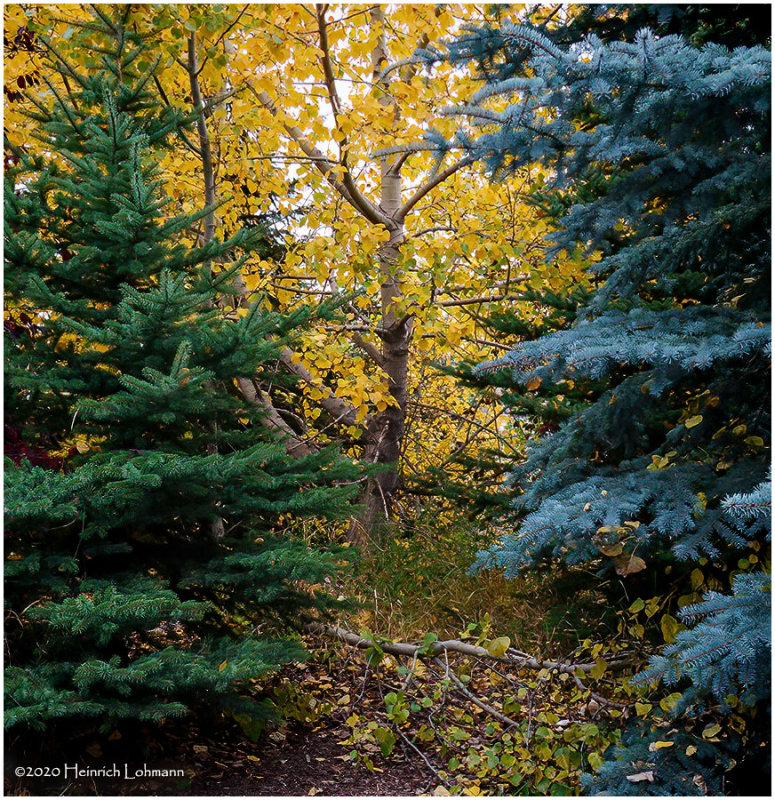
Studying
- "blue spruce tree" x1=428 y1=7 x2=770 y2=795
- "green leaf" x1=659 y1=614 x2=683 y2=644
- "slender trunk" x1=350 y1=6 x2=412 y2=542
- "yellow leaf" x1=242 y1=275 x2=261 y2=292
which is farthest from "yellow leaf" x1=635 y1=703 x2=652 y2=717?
"yellow leaf" x1=242 y1=275 x2=261 y2=292

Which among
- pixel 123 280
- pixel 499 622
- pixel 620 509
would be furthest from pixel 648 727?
pixel 123 280

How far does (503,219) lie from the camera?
16.3ft

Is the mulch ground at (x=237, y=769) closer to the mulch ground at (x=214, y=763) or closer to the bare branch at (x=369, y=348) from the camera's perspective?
the mulch ground at (x=214, y=763)

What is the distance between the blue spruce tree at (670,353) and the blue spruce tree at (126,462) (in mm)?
974

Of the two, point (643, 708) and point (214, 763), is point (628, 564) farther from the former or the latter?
point (214, 763)

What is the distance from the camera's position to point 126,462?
7.92ft

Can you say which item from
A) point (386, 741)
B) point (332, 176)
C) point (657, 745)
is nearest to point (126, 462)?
point (386, 741)

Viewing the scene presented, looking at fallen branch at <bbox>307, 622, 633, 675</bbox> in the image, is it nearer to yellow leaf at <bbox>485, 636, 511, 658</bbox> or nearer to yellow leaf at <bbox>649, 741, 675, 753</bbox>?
yellow leaf at <bbox>485, 636, 511, 658</bbox>

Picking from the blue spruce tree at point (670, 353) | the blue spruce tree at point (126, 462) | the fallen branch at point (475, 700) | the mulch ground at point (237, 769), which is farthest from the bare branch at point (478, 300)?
the mulch ground at point (237, 769)

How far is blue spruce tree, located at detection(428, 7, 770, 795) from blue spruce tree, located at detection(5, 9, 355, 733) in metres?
0.97

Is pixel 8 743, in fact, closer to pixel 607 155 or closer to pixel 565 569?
pixel 565 569

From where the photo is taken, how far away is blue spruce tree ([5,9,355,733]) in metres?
2.30

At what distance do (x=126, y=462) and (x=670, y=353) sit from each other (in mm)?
1773

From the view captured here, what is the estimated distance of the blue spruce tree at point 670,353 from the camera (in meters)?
1.92
